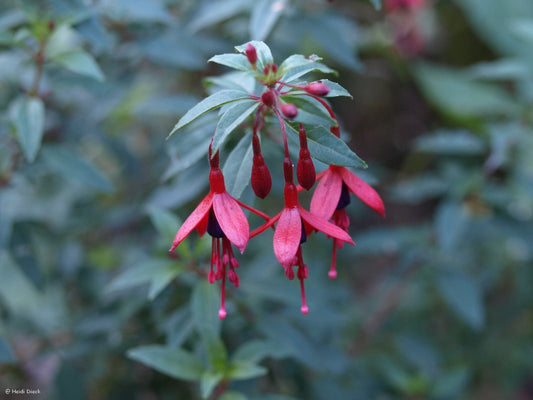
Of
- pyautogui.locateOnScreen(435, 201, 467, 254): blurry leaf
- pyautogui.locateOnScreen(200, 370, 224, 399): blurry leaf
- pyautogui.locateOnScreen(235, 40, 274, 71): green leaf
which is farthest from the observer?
pyautogui.locateOnScreen(435, 201, 467, 254): blurry leaf

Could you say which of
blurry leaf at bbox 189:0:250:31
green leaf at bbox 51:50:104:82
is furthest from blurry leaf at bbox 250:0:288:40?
green leaf at bbox 51:50:104:82

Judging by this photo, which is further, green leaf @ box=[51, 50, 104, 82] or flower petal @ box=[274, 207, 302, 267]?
green leaf @ box=[51, 50, 104, 82]

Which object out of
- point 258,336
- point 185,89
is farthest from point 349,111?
point 258,336

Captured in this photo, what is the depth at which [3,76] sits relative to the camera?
1302 mm

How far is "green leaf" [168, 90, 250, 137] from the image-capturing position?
2.19 feet

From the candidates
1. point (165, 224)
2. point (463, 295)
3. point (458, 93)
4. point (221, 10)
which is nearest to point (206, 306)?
point (165, 224)

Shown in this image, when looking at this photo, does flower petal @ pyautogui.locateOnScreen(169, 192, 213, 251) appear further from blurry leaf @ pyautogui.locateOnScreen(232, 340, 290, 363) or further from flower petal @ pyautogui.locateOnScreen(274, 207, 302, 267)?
blurry leaf @ pyautogui.locateOnScreen(232, 340, 290, 363)

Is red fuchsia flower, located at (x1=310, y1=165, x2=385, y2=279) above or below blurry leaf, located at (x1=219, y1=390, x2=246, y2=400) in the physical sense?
above

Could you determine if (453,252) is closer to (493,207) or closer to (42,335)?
(493,207)

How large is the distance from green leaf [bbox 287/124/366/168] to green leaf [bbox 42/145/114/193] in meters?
0.62

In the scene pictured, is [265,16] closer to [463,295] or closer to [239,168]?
[239,168]

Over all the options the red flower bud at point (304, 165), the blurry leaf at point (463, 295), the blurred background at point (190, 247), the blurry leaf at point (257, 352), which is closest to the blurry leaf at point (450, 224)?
the blurred background at point (190, 247)

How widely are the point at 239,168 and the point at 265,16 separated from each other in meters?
0.45

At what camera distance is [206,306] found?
1.01m
